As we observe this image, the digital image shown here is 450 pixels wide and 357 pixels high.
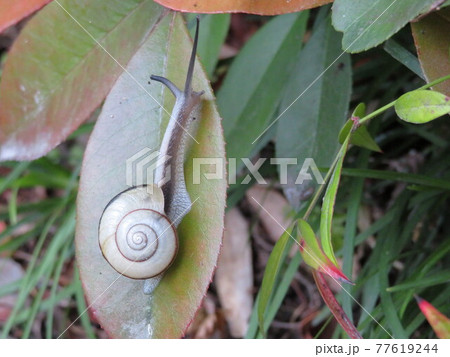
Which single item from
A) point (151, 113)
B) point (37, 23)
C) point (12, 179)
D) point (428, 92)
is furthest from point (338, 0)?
point (12, 179)

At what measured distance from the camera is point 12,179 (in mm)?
956

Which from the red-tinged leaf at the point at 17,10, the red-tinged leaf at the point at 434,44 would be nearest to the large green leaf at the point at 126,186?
the red-tinged leaf at the point at 17,10

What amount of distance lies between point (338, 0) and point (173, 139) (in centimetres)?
22

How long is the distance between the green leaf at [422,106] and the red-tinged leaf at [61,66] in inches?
12.0

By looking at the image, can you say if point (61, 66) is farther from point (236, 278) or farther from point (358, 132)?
point (236, 278)

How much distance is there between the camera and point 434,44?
544 mm

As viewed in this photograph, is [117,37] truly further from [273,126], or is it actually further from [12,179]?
[12,179]

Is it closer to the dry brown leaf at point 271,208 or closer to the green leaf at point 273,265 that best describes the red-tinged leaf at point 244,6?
the green leaf at point 273,265

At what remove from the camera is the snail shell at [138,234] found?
0.58m

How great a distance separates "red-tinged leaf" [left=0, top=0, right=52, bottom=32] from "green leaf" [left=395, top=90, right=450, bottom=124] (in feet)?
1.22

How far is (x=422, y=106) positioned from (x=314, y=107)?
0.29m

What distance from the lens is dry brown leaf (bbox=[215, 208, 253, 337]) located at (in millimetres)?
1016

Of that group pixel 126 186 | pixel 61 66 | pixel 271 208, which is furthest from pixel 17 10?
pixel 271 208

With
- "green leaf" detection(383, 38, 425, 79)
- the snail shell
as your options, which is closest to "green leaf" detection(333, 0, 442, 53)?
"green leaf" detection(383, 38, 425, 79)
